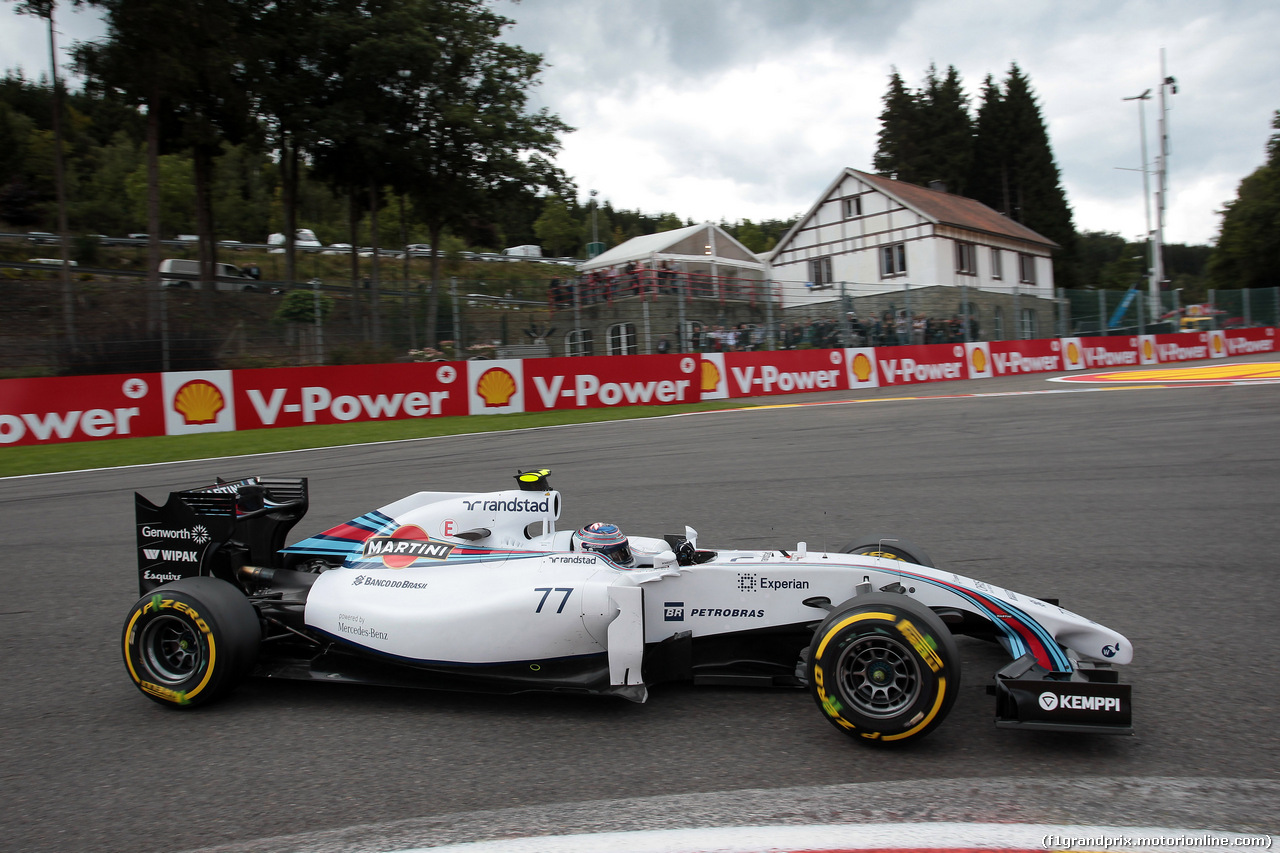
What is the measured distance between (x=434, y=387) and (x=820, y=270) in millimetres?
31103

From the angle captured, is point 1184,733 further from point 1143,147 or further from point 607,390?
point 1143,147

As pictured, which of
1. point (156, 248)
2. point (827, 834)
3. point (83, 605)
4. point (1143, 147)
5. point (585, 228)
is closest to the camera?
point (827, 834)

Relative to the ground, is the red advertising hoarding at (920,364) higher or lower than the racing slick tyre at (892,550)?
higher

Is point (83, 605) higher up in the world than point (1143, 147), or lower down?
lower down

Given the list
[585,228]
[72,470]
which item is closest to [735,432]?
[72,470]

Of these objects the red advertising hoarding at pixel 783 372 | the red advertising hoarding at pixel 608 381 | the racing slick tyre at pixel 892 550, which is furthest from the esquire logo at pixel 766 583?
the red advertising hoarding at pixel 783 372

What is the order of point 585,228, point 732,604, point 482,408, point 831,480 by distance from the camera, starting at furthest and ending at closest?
point 585,228, point 482,408, point 831,480, point 732,604

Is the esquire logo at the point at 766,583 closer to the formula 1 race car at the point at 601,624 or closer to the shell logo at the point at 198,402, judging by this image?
the formula 1 race car at the point at 601,624

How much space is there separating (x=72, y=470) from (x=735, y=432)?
866 cm

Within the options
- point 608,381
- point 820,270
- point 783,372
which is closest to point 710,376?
point 783,372

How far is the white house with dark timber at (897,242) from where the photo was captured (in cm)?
4025

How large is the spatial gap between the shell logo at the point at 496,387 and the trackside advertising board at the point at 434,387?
0.02m

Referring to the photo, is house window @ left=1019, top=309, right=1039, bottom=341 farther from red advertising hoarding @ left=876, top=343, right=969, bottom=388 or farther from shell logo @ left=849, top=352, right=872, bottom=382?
shell logo @ left=849, top=352, right=872, bottom=382

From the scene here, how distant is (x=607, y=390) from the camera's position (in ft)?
61.7
